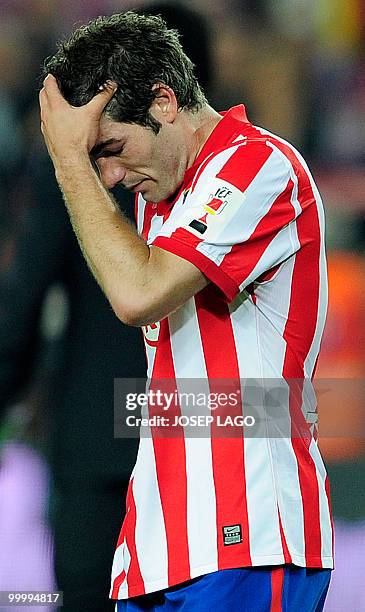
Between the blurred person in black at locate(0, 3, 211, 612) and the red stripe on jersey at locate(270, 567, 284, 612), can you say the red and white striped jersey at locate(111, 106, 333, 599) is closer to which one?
the red stripe on jersey at locate(270, 567, 284, 612)

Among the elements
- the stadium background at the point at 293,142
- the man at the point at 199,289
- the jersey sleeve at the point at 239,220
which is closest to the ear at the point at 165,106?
the man at the point at 199,289

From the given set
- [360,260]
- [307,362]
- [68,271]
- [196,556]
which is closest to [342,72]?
[360,260]

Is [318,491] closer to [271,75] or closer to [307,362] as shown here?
[307,362]

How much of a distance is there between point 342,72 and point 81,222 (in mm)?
1174

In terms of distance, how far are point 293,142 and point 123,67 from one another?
3.23ft

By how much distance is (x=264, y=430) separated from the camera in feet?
4.19

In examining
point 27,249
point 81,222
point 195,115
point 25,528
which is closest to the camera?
point 81,222

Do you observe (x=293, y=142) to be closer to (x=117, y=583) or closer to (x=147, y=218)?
(x=147, y=218)

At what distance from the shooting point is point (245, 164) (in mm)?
1249

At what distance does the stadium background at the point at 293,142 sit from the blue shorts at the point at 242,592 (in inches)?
35.6

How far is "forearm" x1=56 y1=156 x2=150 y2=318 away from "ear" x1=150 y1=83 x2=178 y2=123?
12 cm

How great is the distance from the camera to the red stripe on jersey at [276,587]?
49.0 inches

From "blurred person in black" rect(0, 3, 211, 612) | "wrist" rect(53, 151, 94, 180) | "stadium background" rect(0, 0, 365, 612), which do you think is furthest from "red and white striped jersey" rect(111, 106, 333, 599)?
"stadium background" rect(0, 0, 365, 612)

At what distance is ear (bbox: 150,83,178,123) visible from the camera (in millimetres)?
1332
